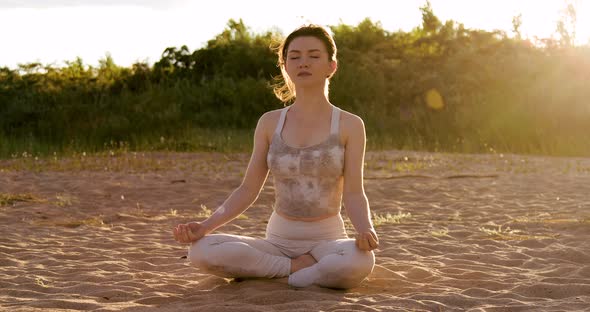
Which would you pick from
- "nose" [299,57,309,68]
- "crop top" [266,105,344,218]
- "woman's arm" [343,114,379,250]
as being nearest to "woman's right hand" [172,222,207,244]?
"crop top" [266,105,344,218]

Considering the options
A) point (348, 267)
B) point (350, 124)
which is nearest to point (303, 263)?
point (348, 267)

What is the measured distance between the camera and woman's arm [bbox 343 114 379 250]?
446 centimetres

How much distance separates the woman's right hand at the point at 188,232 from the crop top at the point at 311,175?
54cm

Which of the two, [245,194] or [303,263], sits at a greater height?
[245,194]

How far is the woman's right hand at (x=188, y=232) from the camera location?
174 inches

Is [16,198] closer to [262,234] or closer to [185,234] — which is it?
Result: [262,234]

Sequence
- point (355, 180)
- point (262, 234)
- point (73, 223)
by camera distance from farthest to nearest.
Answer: point (73, 223), point (262, 234), point (355, 180)

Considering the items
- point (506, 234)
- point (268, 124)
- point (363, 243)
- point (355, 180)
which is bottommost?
point (506, 234)

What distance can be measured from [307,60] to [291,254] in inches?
46.7

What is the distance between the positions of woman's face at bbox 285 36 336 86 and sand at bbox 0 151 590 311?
125 cm

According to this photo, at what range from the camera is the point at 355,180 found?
15.0 feet

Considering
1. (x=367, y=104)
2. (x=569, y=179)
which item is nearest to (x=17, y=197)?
(x=569, y=179)

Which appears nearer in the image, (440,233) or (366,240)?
(366,240)

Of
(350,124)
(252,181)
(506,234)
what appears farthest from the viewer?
(506,234)
